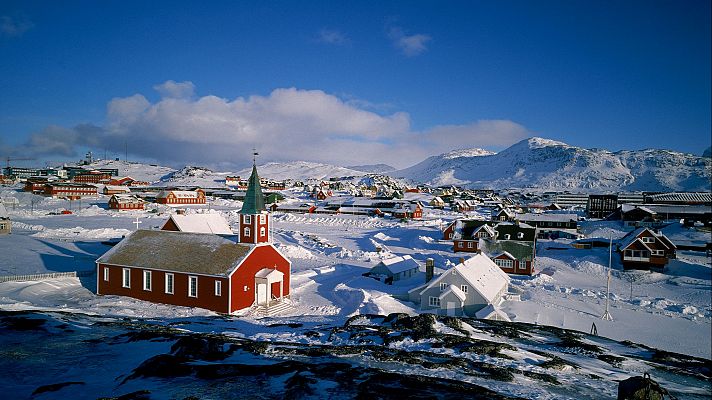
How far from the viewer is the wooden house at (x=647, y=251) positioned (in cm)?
4175

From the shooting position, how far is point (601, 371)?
14.9 meters

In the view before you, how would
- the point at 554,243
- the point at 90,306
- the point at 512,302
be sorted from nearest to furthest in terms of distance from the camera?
the point at 90,306 → the point at 512,302 → the point at 554,243

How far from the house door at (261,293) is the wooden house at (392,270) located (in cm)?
1095

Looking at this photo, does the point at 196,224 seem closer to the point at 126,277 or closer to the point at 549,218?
the point at 126,277

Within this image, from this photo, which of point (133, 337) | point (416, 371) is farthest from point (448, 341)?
point (133, 337)

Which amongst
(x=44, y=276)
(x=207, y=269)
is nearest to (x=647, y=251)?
(x=207, y=269)

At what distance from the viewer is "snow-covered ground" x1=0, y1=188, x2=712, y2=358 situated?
81.9 feet

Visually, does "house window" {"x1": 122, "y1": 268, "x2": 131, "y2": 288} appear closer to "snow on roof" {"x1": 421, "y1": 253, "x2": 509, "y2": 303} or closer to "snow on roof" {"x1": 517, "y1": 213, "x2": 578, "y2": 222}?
"snow on roof" {"x1": 421, "y1": 253, "x2": 509, "y2": 303}

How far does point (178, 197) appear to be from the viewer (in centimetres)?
9725

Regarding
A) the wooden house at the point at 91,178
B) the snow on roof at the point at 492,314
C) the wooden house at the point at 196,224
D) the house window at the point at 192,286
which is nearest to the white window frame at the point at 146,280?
the house window at the point at 192,286

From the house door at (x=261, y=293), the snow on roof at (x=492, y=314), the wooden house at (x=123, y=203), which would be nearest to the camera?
the snow on roof at (x=492, y=314)

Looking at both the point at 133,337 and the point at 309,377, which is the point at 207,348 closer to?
the point at 133,337

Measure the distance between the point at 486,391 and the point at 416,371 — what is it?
8.52ft

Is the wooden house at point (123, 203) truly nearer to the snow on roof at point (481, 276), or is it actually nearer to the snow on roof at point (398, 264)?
the snow on roof at point (398, 264)
